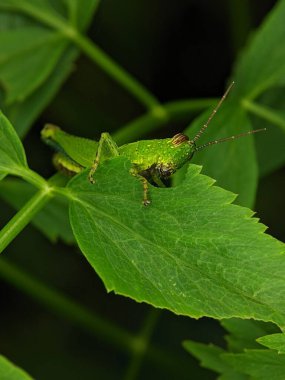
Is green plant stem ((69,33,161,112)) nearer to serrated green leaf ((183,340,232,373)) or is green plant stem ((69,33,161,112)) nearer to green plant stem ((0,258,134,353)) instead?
green plant stem ((0,258,134,353))

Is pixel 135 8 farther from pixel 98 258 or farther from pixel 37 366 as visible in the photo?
pixel 98 258

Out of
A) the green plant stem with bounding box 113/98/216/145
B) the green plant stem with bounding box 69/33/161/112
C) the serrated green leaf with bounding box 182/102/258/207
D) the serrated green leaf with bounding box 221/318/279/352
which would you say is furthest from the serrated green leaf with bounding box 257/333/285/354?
the green plant stem with bounding box 69/33/161/112

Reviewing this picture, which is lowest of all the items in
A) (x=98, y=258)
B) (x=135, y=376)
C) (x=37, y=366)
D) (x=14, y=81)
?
(x=135, y=376)

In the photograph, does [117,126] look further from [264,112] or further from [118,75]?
[264,112]

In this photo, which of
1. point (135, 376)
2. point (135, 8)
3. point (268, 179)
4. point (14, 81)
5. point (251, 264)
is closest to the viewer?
point (251, 264)

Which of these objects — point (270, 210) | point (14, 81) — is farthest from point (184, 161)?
point (270, 210)

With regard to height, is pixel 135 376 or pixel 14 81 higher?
pixel 14 81

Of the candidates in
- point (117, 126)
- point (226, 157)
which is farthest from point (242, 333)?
point (117, 126)
